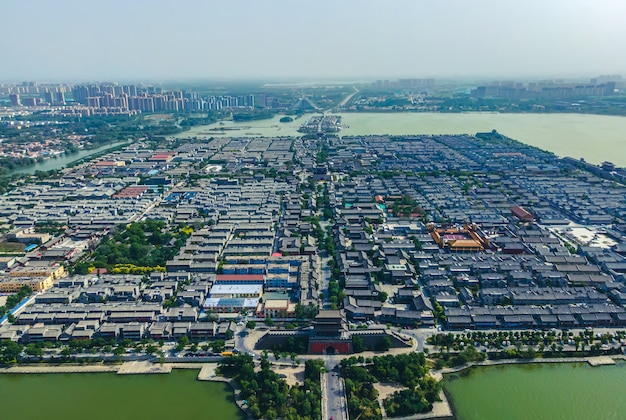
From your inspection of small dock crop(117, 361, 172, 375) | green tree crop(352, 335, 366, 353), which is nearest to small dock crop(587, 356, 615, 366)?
green tree crop(352, 335, 366, 353)

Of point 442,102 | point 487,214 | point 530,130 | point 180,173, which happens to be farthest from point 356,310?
point 442,102

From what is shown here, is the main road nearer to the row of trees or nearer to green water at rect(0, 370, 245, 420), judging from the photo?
green water at rect(0, 370, 245, 420)

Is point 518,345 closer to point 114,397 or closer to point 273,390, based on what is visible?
Answer: point 273,390

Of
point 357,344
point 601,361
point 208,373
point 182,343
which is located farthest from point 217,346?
point 601,361

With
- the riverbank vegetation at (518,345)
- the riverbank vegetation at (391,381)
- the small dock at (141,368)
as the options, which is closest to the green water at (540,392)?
the riverbank vegetation at (518,345)

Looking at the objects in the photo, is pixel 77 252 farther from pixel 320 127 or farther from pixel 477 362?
pixel 320 127
